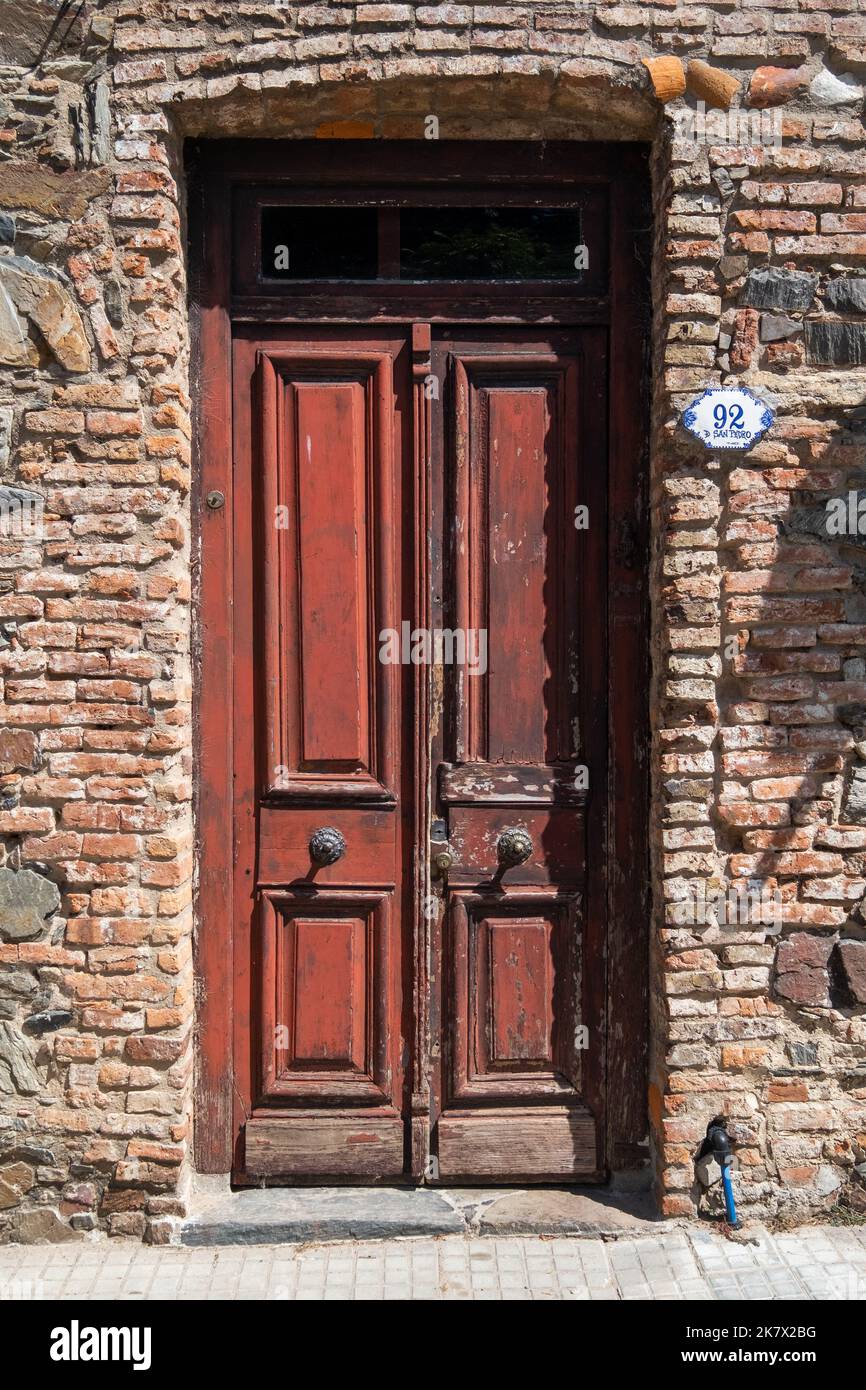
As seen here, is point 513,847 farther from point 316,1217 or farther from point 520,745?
point 316,1217

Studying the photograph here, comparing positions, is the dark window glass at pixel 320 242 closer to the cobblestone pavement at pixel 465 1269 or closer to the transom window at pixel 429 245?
the transom window at pixel 429 245

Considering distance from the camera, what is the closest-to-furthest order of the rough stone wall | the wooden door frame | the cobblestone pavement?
the cobblestone pavement → the rough stone wall → the wooden door frame

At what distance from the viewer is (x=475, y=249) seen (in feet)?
10.9

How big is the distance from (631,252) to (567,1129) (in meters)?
2.77

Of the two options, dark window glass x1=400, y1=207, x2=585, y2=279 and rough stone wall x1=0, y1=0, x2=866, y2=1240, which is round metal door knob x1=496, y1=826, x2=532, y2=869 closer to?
rough stone wall x1=0, y1=0, x2=866, y2=1240

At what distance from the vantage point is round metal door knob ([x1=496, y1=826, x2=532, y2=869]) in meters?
3.30

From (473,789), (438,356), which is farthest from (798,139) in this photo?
(473,789)

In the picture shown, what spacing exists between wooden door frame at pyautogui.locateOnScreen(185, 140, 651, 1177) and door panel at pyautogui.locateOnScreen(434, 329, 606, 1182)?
0.24 ft

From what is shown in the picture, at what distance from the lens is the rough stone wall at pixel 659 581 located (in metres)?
3.06

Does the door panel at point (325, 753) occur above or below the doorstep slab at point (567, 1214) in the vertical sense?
above

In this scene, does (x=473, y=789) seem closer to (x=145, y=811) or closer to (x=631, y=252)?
(x=145, y=811)

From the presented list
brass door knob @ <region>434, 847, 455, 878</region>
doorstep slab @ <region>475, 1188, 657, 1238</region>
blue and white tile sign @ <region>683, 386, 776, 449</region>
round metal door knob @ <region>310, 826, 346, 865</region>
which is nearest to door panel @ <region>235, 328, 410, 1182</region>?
round metal door knob @ <region>310, 826, 346, 865</region>

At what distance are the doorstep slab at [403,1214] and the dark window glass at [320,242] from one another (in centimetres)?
288

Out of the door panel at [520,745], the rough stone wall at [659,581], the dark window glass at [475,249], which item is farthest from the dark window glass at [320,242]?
the door panel at [520,745]
